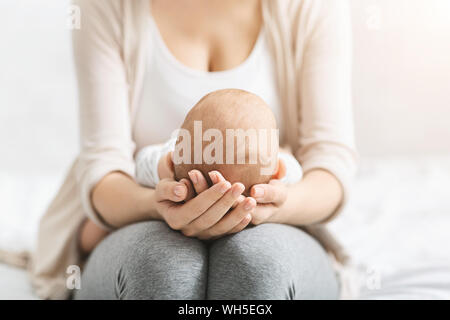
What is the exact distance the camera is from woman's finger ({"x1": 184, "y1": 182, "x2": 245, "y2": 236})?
0.56 meters

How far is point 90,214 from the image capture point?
32.3 inches

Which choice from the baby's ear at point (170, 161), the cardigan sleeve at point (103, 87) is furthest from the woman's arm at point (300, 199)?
the cardigan sleeve at point (103, 87)

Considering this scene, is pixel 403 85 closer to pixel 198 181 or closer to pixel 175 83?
pixel 175 83

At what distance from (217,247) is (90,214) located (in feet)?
0.92

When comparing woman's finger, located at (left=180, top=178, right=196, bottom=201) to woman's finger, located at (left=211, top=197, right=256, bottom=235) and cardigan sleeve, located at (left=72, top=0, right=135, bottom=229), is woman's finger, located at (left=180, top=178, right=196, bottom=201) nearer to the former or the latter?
woman's finger, located at (left=211, top=197, right=256, bottom=235)

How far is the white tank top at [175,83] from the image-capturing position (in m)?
0.73

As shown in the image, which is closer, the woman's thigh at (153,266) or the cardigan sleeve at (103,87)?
the woman's thigh at (153,266)

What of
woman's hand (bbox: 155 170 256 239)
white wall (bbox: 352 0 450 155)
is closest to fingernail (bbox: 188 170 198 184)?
woman's hand (bbox: 155 170 256 239)

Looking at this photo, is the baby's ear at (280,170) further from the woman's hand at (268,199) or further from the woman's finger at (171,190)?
the woman's finger at (171,190)

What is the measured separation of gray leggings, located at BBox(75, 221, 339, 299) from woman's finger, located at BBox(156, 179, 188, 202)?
6 cm

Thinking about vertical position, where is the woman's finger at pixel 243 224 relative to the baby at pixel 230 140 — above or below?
below

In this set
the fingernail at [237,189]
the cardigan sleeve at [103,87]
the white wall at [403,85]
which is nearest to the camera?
the fingernail at [237,189]

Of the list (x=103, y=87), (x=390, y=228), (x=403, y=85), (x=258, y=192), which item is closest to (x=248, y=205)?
(x=258, y=192)

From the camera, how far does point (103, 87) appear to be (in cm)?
84
